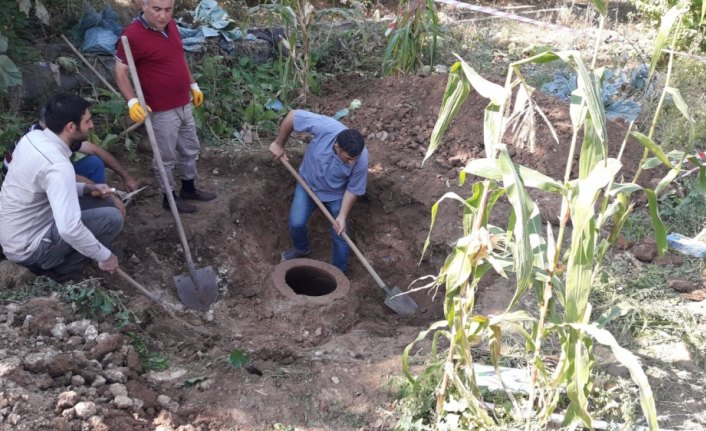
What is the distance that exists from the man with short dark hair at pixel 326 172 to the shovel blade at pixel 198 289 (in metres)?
0.90

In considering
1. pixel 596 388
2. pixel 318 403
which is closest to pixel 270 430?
pixel 318 403

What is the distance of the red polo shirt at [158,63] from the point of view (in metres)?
4.04

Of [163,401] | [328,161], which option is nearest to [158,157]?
[328,161]

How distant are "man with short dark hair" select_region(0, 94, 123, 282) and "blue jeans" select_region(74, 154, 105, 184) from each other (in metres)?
0.46

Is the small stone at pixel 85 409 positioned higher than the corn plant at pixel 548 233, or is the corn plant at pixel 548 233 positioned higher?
the corn plant at pixel 548 233

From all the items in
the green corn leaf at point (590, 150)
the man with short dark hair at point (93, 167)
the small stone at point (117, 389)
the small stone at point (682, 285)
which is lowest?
the small stone at point (682, 285)

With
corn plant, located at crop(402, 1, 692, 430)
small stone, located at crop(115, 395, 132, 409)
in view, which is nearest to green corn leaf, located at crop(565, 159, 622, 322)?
corn plant, located at crop(402, 1, 692, 430)

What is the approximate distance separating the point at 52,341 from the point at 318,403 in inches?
53.9

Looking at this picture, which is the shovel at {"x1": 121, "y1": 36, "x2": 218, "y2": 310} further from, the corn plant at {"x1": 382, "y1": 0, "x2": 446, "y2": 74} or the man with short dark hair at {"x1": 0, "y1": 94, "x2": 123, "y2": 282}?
the corn plant at {"x1": 382, "y1": 0, "x2": 446, "y2": 74}

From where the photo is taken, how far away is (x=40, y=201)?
3.45 metres

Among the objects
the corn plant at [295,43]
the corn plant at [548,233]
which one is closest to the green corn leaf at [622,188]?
the corn plant at [548,233]

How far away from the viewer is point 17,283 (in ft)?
11.6

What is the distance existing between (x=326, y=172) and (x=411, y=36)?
250cm

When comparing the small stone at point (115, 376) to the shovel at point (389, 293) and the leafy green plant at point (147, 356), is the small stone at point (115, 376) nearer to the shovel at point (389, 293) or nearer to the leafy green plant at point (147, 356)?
the leafy green plant at point (147, 356)
